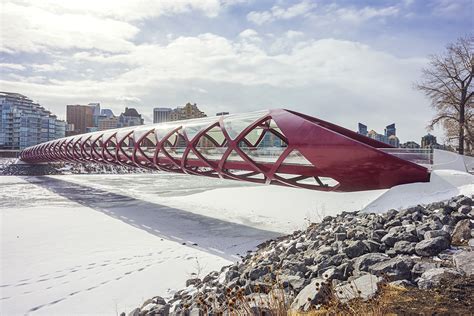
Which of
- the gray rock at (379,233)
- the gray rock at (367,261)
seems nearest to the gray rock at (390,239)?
the gray rock at (379,233)

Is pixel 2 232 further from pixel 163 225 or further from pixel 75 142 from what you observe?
pixel 75 142

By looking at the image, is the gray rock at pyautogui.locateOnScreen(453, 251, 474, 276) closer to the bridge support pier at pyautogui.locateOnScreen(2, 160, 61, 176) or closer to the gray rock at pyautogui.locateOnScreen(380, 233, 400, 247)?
the gray rock at pyautogui.locateOnScreen(380, 233, 400, 247)

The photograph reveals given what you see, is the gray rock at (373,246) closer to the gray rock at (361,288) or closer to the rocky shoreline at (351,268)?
the rocky shoreline at (351,268)

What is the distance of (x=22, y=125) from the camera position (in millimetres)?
110312

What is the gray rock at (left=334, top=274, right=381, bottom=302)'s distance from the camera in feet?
13.1

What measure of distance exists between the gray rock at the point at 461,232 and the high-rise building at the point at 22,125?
127 metres

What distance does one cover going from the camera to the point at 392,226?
7.17 m

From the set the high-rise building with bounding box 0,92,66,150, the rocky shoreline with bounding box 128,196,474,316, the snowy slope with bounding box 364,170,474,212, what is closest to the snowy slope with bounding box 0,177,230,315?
the rocky shoreline with bounding box 128,196,474,316

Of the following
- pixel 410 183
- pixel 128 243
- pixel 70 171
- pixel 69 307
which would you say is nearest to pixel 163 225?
pixel 128 243

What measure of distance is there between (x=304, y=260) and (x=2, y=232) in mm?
13780

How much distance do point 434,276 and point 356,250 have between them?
1721 millimetres

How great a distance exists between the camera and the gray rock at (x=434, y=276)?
412 cm

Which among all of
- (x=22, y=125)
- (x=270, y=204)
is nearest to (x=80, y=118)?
(x=22, y=125)

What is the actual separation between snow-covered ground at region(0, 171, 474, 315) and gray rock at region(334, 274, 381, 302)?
467 centimetres
